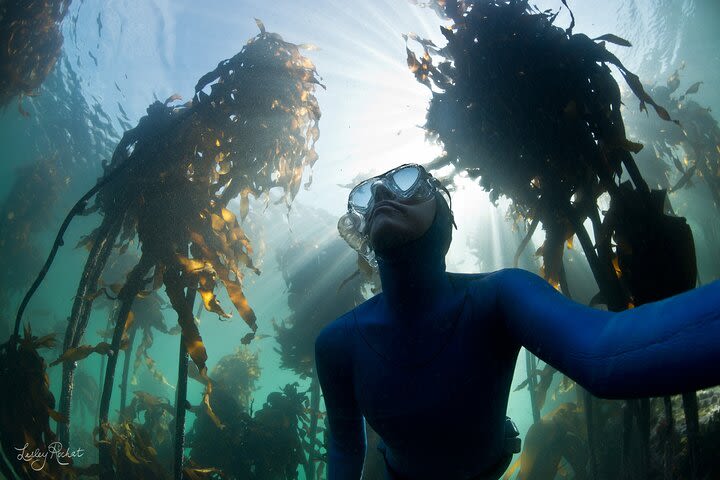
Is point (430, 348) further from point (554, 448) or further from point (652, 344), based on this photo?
point (554, 448)

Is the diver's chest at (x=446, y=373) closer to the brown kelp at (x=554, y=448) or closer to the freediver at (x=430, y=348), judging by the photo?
the freediver at (x=430, y=348)

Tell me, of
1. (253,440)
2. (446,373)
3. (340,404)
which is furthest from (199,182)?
(253,440)

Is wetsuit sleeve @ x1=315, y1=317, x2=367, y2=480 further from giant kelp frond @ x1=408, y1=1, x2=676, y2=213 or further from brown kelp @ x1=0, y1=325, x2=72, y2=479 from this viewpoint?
brown kelp @ x1=0, y1=325, x2=72, y2=479

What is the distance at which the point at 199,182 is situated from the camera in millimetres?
4129

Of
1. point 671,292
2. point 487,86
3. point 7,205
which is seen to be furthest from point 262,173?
point 7,205

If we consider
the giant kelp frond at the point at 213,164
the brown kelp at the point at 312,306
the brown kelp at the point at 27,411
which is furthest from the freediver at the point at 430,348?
the brown kelp at the point at 312,306

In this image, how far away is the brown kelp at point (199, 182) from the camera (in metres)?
3.78

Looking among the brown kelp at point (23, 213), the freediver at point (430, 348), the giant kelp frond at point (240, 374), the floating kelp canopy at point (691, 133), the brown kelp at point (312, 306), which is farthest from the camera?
the giant kelp frond at point (240, 374)

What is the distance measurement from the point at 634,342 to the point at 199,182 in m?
4.48

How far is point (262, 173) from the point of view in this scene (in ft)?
16.6

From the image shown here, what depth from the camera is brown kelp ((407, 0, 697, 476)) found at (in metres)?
2.64

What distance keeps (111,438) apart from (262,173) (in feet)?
15.3

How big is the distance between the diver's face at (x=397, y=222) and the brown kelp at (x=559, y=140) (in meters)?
2.17

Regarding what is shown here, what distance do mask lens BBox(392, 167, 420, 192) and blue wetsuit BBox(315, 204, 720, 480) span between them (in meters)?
0.36
